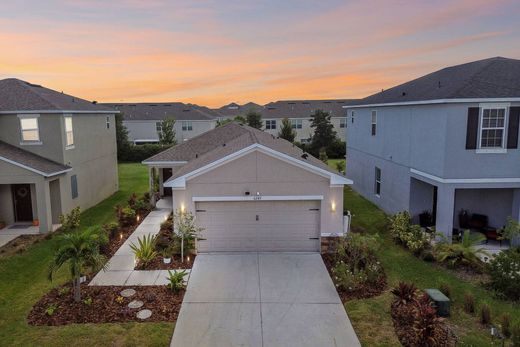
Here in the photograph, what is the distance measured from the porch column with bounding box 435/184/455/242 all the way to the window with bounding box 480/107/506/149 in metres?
2.09

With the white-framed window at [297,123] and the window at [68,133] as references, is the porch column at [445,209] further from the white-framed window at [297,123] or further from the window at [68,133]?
the white-framed window at [297,123]

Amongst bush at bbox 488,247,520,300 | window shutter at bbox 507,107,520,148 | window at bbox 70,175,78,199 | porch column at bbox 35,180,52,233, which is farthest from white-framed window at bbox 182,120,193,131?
bush at bbox 488,247,520,300

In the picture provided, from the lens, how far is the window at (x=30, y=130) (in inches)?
707

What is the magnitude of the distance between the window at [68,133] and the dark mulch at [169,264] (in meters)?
9.56

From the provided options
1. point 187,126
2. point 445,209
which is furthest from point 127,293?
point 187,126

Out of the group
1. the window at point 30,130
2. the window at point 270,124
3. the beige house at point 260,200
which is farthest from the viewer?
the window at point 270,124

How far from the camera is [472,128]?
542 inches

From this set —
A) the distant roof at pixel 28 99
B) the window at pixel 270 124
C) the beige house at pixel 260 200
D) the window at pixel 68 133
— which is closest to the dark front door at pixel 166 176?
the distant roof at pixel 28 99

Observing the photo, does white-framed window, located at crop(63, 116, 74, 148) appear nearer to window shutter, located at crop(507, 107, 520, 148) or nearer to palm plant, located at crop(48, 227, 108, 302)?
palm plant, located at crop(48, 227, 108, 302)

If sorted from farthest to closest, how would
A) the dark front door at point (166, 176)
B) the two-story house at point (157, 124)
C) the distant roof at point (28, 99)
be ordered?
the two-story house at point (157, 124)
the dark front door at point (166, 176)
the distant roof at point (28, 99)

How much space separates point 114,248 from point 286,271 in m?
6.86

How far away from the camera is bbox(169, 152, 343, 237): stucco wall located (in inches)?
516

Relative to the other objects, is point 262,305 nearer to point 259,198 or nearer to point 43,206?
point 259,198

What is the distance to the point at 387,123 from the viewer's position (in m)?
19.7
